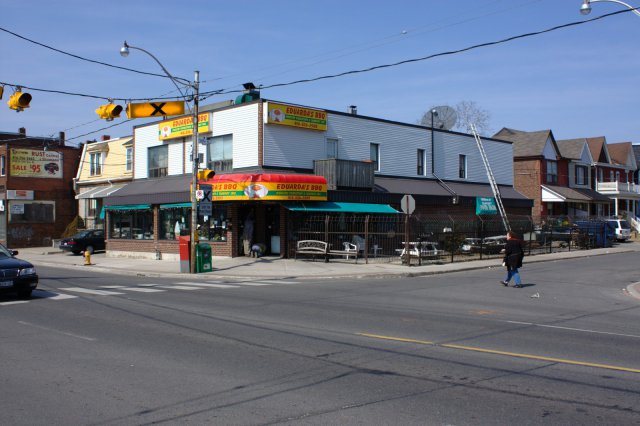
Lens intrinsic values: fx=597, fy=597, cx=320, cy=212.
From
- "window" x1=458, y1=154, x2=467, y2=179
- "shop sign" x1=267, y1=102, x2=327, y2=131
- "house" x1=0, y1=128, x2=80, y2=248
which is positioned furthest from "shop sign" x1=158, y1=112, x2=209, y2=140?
"window" x1=458, y1=154, x2=467, y2=179

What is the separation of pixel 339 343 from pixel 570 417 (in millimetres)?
4267

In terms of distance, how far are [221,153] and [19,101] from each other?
14.0 meters

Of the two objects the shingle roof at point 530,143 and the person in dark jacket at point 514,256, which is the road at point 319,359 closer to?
the person in dark jacket at point 514,256

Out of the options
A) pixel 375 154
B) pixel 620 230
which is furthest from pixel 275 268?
pixel 620 230

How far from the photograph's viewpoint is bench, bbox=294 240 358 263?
26.4 metres

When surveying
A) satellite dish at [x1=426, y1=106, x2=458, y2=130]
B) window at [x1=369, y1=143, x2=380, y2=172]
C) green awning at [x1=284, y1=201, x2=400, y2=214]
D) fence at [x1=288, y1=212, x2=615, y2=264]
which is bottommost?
fence at [x1=288, y1=212, x2=615, y2=264]

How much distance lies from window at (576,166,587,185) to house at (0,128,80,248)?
142ft

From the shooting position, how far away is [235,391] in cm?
677

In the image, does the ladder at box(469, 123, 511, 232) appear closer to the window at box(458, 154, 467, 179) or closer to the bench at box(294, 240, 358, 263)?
the window at box(458, 154, 467, 179)

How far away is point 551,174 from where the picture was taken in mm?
50406

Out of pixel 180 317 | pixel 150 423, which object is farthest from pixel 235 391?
pixel 180 317

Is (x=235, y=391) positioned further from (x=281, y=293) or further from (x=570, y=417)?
(x=281, y=293)

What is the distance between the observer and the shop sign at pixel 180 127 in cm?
3008

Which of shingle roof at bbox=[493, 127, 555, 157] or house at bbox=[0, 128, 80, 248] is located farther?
shingle roof at bbox=[493, 127, 555, 157]
